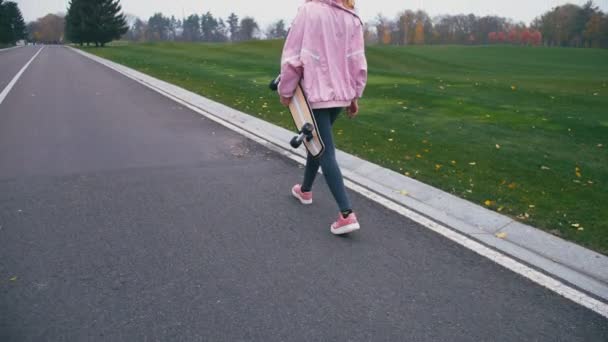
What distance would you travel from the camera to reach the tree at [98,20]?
70500mm

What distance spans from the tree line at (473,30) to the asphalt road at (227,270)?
112 m

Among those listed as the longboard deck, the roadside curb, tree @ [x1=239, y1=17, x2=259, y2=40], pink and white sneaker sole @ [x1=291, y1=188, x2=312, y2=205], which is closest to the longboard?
the longboard deck

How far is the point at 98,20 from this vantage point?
232 ft

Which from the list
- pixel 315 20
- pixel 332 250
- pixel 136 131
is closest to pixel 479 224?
pixel 332 250

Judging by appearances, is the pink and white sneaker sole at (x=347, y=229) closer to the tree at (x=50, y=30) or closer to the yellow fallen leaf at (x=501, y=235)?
the yellow fallen leaf at (x=501, y=235)

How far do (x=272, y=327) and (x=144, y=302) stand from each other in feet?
2.84

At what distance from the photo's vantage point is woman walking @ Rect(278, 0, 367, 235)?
12.0 feet

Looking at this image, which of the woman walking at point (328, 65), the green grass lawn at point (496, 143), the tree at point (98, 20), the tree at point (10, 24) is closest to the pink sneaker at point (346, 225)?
the woman walking at point (328, 65)

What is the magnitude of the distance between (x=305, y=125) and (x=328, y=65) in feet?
1.73

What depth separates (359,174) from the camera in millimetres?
5891

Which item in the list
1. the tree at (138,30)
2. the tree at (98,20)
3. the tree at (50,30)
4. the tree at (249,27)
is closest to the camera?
the tree at (98,20)

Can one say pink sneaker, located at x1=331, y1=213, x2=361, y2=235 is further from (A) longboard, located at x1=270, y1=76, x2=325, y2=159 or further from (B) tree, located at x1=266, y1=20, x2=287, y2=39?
(B) tree, located at x1=266, y1=20, x2=287, y2=39

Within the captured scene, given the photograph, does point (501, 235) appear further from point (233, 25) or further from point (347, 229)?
point (233, 25)

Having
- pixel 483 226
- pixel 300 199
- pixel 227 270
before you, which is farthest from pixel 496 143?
pixel 227 270
